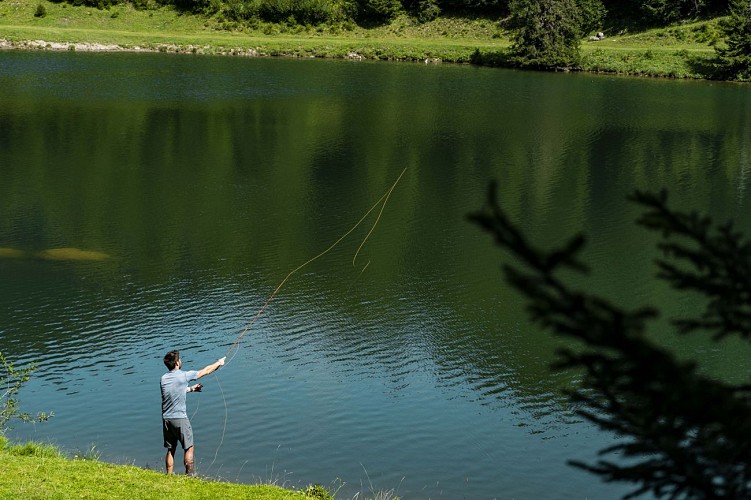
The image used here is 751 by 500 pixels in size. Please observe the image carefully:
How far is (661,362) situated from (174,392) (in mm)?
9091

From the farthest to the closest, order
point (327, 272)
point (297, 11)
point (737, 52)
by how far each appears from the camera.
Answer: point (297, 11) < point (737, 52) < point (327, 272)

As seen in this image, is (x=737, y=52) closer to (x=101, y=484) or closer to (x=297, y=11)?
(x=297, y=11)

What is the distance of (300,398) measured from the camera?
16.8 metres

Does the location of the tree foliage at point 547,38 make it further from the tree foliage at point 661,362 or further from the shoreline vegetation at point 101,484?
the tree foliage at point 661,362

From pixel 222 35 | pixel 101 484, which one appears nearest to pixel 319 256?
pixel 101 484

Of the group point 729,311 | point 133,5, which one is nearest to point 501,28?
point 133,5

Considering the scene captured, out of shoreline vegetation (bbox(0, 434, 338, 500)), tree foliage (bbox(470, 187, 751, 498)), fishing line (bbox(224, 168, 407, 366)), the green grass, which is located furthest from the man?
the green grass

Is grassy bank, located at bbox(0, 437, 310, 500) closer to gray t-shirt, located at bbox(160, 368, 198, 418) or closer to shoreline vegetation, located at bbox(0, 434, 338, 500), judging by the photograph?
shoreline vegetation, located at bbox(0, 434, 338, 500)

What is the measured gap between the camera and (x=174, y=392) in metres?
12.4

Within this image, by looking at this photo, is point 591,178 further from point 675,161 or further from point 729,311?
point 729,311

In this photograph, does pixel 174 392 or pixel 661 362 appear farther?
pixel 174 392

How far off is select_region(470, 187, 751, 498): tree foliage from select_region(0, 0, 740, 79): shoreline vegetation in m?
75.2

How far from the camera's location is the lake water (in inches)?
606

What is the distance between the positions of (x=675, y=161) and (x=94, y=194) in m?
24.1
